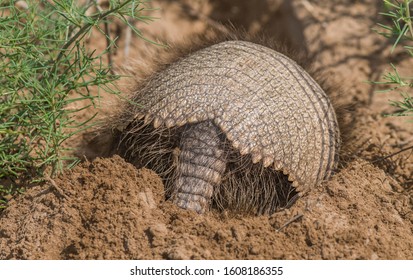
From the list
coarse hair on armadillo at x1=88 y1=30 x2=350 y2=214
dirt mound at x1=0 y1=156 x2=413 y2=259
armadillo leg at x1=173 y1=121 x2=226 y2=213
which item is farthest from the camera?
coarse hair on armadillo at x1=88 y1=30 x2=350 y2=214

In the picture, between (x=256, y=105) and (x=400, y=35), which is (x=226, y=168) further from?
(x=400, y=35)

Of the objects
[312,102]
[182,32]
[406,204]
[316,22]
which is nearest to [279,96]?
[312,102]

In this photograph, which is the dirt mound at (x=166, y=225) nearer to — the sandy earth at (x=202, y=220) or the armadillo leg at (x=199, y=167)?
the sandy earth at (x=202, y=220)

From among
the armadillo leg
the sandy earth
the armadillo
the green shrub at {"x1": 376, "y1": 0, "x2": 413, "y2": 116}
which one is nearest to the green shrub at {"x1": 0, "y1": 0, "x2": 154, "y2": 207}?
the sandy earth

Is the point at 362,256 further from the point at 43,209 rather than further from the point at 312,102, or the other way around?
the point at 43,209

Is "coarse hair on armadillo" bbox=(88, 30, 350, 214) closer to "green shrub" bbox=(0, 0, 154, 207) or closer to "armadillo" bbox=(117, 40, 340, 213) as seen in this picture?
"armadillo" bbox=(117, 40, 340, 213)
